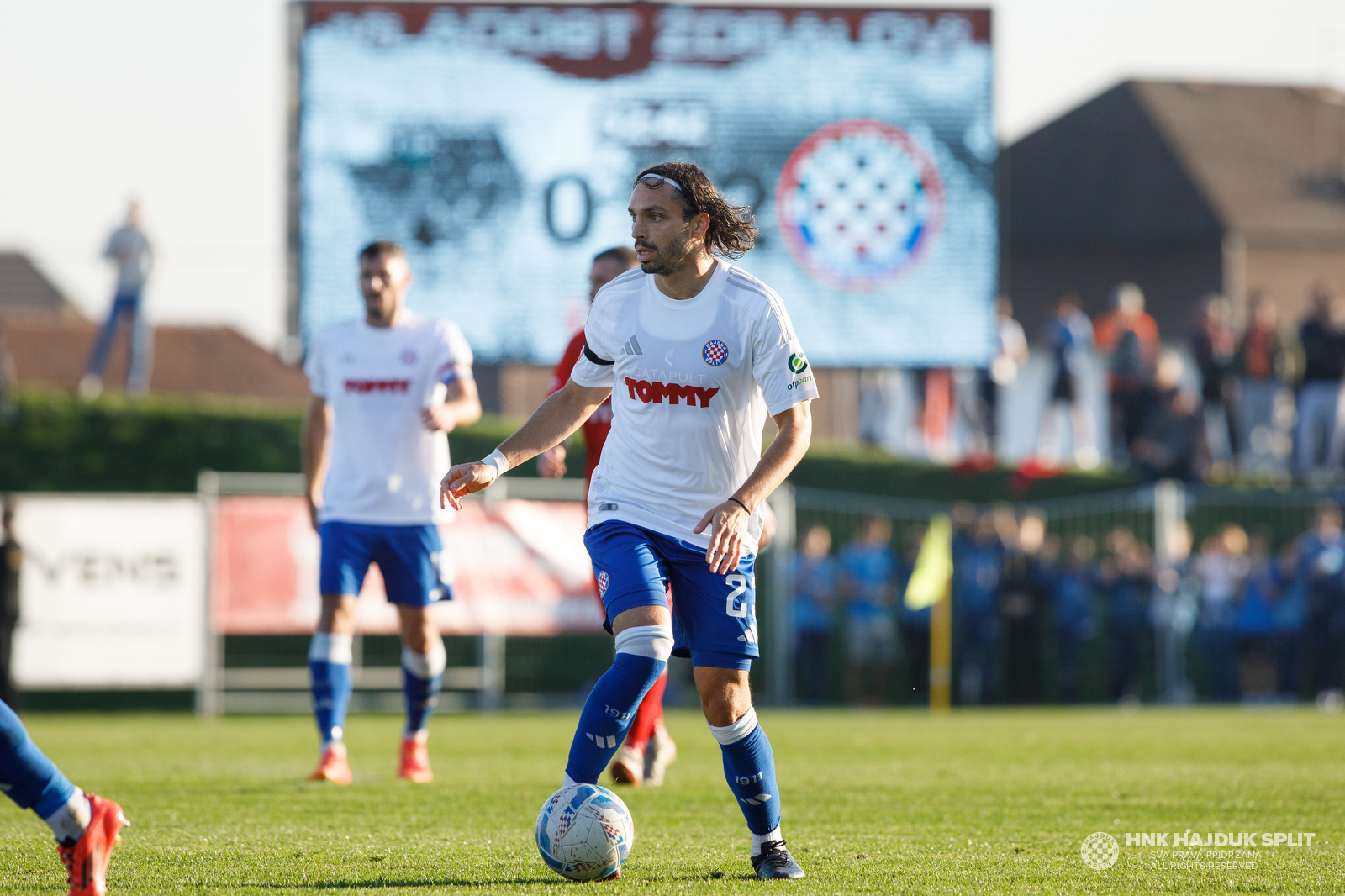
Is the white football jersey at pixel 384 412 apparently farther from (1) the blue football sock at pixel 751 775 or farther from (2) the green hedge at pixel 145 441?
(2) the green hedge at pixel 145 441

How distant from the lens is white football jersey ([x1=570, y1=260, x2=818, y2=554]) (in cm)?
529

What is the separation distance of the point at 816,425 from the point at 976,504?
41.3ft

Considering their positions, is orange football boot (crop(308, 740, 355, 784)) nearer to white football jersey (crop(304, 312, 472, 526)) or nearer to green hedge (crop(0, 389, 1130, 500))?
white football jersey (crop(304, 312, 472, 526))

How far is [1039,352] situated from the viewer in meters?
42.5

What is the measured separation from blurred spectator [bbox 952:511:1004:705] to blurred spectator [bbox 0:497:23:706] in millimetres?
9349

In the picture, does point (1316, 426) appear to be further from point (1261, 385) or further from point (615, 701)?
point (615, 701)

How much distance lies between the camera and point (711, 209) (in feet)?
17.7

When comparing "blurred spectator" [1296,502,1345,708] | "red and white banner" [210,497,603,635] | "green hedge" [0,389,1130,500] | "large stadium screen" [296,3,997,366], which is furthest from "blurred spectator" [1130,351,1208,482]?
"red and white banner" [210,497,603,635]

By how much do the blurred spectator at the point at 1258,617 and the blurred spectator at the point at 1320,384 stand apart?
3107 millimetres

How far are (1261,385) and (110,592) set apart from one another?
46.8 feet

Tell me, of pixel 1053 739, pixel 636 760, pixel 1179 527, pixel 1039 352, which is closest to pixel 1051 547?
pixel 1179 527

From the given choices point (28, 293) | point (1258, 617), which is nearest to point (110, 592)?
point (1258, 617)

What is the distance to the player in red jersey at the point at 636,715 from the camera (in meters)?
7.94

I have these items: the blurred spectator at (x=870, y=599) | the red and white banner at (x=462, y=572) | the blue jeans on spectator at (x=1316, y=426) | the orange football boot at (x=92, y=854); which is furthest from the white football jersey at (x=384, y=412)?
the blue jeans on spectator at (x=1316, y=426)
